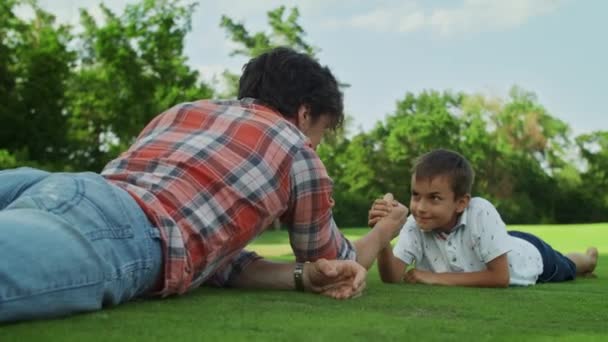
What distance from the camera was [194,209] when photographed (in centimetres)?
271

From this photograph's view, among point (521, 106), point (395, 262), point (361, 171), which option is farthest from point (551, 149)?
point (395, 262)

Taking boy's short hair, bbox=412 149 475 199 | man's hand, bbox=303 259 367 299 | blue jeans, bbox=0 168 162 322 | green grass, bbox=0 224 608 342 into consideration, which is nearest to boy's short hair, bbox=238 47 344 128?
man's hand, bbox=303 259 367 299

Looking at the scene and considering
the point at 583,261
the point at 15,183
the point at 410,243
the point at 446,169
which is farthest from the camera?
the point at 583,261

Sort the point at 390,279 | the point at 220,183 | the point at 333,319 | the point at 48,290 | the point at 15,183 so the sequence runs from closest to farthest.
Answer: the point at 48,290 → the point at 333,319 → the point at 15,183 → the point at 220,183 → the point at 390,279

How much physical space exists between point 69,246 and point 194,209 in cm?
55

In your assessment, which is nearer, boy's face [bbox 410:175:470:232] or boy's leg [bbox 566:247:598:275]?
boy's face [bbox 410:175:470:232]

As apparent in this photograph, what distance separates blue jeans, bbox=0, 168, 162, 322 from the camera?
6.97ft

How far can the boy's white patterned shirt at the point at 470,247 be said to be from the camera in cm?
405

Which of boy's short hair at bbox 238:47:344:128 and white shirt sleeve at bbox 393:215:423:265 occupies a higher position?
boy's short hair at bbox 238:47:344:128

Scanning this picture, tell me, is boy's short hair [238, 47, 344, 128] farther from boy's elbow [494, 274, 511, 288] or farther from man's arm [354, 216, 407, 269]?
boy's elbow [494, 274, 511, 288]

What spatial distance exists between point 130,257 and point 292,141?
76cm

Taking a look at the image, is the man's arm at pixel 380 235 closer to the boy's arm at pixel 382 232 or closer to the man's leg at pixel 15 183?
the boy's arm at pixel 382 232

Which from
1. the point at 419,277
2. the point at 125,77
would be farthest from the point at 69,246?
the point at 125,77

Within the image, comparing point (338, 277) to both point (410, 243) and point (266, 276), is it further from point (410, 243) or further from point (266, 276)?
point (410, 243)
